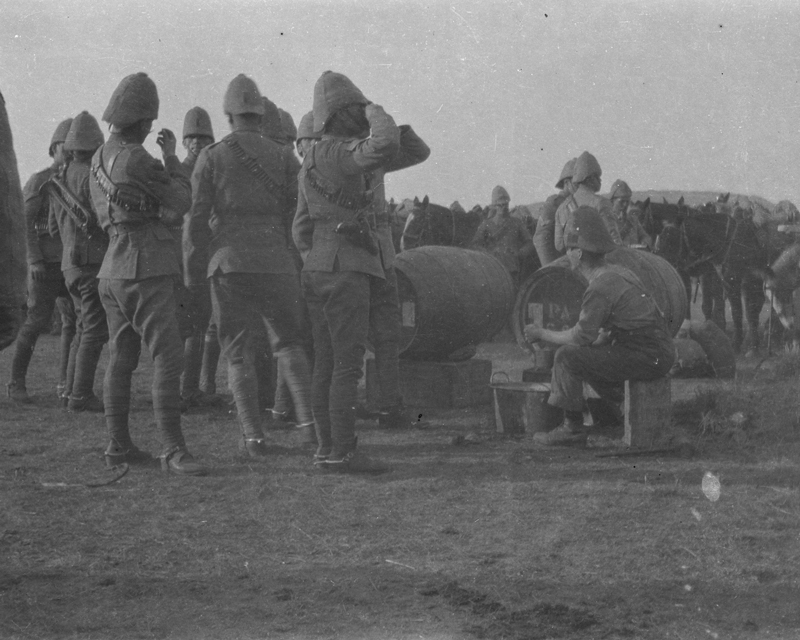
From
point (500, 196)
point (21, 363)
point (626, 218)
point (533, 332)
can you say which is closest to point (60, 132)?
point (21, 363)

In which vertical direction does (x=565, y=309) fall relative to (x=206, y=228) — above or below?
below

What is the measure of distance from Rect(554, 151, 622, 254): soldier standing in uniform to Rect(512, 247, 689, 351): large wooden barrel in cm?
36

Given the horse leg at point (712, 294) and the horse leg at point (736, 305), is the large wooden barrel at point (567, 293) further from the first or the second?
the horse leg at point (712, 294)

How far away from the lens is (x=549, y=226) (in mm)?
11422

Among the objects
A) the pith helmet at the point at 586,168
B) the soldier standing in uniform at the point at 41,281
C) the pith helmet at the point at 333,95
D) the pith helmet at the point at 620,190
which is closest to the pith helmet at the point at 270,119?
the pith helmet at the point at 333,95

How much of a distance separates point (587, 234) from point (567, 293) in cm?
266

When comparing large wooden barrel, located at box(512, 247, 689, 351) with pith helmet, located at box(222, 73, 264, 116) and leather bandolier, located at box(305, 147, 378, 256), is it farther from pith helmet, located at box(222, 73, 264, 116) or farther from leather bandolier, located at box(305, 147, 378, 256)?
pith helmet, located at box(222, 73, 264, 116)

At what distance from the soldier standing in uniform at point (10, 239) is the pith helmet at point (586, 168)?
25.0 feet

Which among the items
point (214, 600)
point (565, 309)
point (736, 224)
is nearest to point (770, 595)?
point (214, 600)

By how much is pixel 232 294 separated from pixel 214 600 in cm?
299

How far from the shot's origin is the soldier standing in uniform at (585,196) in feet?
32.4

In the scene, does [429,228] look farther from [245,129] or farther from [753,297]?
[245,129]

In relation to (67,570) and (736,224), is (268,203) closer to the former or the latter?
(67,570)

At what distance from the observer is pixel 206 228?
6844mm
